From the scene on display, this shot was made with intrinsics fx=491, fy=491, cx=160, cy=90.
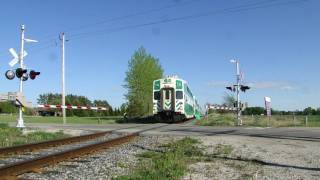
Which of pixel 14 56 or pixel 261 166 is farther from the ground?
pixel 14 56

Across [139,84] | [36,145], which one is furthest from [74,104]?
[36,145]

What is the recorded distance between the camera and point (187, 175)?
891cm

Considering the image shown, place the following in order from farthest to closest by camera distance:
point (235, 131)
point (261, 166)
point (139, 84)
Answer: point (139, 84) → point (235, 131) → point (261, 166)

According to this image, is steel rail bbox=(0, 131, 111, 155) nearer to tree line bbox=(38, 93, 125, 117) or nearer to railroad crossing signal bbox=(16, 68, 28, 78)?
railroad crossing signal bbox=(16, 68, 28, 78)

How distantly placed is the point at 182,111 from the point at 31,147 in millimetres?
26452

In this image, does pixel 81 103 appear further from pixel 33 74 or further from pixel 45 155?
pixel 45 155

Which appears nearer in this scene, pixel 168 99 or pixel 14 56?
pixel 14 56

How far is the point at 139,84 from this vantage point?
6116 cm

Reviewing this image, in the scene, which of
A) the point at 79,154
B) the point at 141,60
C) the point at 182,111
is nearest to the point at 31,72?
the point at 79,154

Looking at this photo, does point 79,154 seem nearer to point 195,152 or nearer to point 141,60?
point 195,152

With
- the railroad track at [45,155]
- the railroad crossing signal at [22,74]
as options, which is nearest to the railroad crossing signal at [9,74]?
the railroad crossing signal at [22,74]

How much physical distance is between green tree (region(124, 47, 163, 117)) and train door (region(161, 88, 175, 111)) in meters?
21.0

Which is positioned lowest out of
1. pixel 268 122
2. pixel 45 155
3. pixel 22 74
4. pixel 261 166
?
pixel 261 166

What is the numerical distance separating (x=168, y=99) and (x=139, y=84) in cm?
2139
